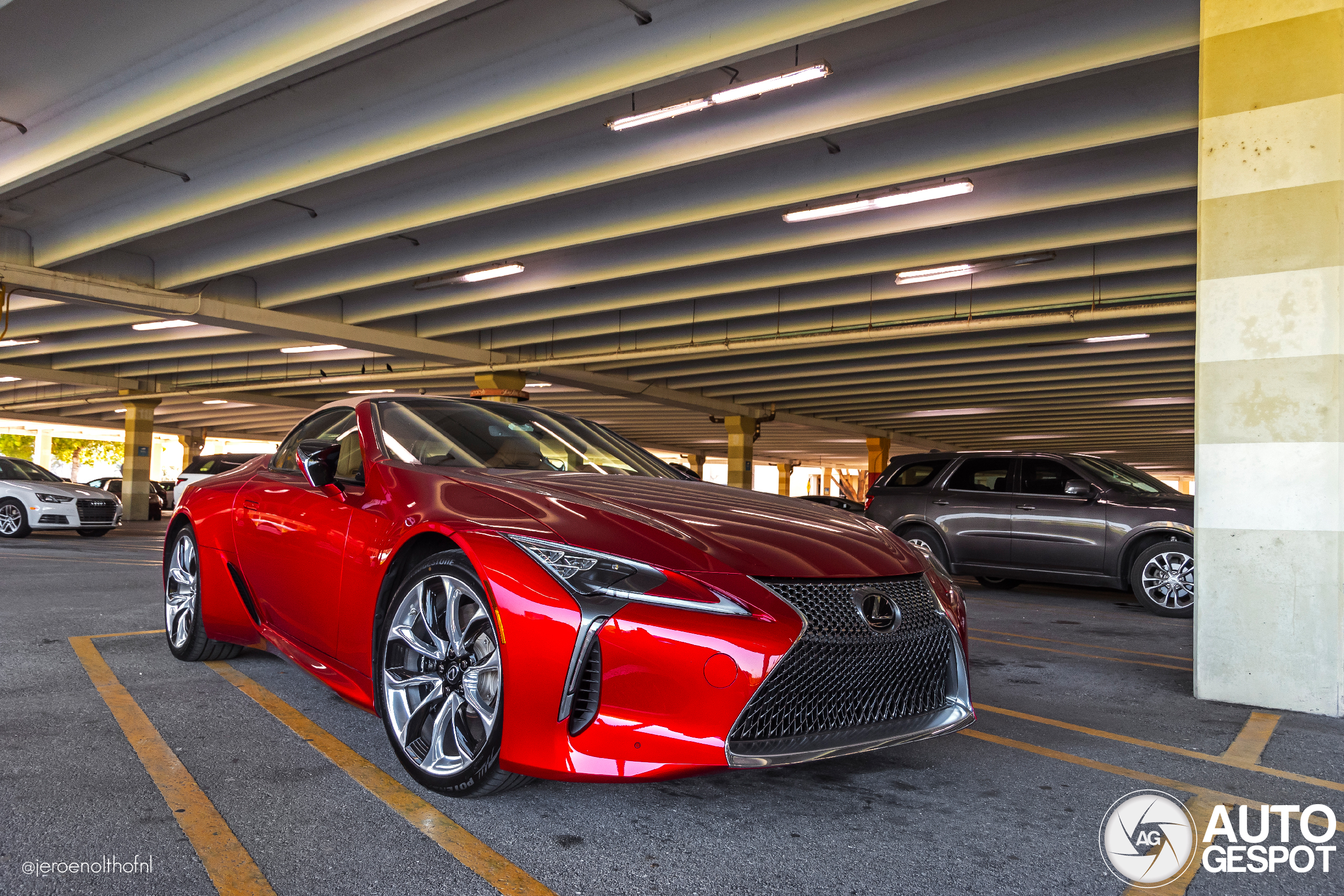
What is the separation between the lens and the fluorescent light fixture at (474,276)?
13662mm

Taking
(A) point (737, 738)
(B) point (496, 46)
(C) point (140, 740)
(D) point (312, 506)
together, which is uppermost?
(B) point (496, 46)

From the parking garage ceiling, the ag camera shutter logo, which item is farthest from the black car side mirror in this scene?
the parking garage ceiling

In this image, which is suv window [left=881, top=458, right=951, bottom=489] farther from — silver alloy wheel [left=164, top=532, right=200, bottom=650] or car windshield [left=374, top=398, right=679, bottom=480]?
silver alloy wheel [left=164, top=532, right=200, bottom=650]

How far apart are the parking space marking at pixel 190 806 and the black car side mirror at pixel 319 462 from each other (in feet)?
3.55

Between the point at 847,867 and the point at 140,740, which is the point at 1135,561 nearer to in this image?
the point at 847,867

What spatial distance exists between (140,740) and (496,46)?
6606 mm

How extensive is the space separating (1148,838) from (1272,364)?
2.99 metres

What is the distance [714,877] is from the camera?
222 centimetres

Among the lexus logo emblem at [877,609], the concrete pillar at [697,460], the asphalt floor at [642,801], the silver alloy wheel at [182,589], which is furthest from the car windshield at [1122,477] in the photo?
the concrete pillar at [697,460]

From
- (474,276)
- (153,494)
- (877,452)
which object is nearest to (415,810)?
(474,276)

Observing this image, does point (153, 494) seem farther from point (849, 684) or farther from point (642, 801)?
point (849, 684)

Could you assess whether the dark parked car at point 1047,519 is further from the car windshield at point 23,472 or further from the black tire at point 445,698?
the car windshield at point 23,472

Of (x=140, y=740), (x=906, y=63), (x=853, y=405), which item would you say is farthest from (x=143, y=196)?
(x=853, y=405)

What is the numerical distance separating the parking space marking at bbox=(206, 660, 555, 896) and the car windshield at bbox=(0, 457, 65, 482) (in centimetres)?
1402
